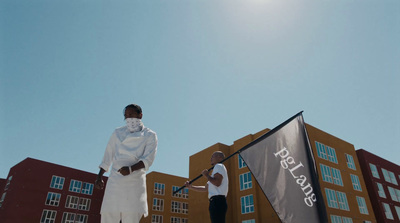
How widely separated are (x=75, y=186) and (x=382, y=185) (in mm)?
42681

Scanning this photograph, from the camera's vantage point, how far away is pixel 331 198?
26.8 meters

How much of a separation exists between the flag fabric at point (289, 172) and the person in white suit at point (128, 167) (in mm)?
1799

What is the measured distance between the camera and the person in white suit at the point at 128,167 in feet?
9.39

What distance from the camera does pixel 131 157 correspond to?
3.13 m

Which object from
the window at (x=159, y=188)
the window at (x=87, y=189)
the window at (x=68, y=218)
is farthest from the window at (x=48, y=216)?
the window at (x=159, y=188)

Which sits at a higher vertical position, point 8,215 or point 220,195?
point 8,215

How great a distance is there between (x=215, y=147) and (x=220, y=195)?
31.4 meters

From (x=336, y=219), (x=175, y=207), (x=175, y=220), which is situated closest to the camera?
(x=336, y=219)

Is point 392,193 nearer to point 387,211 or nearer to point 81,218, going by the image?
point 387,211

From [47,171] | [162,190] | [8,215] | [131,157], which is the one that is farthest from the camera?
[162,190]

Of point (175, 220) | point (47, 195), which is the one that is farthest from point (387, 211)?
point (47, 195)

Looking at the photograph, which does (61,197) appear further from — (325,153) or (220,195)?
(220,195)

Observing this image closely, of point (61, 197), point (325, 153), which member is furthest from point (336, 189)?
point (61, 197)

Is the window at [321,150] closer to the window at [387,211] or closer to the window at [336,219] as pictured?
the window at [336,219]
